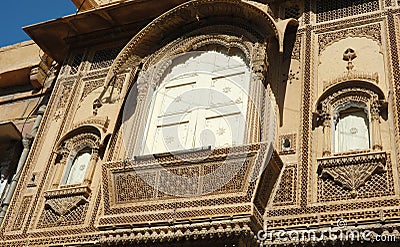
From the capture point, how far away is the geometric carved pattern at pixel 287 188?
5938 millimetres

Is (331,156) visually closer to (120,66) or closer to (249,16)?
(249,16)

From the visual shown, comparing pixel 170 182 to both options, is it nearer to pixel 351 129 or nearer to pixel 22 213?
pixel 351 129

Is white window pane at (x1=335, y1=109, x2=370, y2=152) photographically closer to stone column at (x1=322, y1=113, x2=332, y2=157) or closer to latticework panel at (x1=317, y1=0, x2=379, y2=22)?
stone column at (x1=322, y1=113, x2=332, y2=157)

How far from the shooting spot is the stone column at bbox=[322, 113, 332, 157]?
6125 mm

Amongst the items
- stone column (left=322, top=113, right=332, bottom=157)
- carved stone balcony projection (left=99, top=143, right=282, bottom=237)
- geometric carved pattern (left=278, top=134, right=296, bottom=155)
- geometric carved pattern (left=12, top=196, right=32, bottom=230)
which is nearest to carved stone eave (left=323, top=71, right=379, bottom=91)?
stone column (left=322, top=113, right=332, bottom=157)

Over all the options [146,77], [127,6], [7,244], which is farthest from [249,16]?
[7,244]

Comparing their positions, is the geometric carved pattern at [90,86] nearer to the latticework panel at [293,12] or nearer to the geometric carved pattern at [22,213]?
the geometric carved pattern at [22,213]

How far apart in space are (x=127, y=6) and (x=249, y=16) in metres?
2.34

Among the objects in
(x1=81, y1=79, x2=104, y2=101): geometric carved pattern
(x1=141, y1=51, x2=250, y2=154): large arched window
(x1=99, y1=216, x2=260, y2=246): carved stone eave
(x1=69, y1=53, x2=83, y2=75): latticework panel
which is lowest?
(x1=99, y1=216, x2=260, y2=246): carved stone eave

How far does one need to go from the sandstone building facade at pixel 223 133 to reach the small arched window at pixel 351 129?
0.05 feet

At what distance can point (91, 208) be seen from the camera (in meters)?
6.94

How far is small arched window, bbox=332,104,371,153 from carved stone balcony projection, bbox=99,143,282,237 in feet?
2.47

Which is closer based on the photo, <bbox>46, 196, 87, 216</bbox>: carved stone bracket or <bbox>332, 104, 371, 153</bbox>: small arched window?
<bbox>332, 104, 371, 153</bbox>: small arched window

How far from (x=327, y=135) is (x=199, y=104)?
1.67 metres
